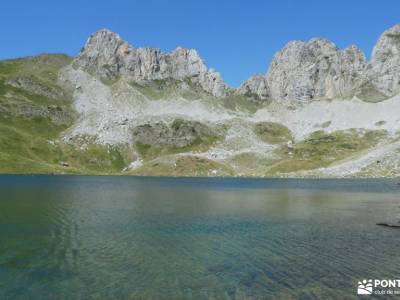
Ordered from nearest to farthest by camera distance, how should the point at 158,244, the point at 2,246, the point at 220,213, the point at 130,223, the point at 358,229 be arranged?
the point at 2,246 < the point at 158,244 < the point at 358,229 < the point at 130,223 < the point at 220,213

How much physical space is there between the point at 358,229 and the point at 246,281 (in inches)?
1335

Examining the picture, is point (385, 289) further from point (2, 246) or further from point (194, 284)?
point (2, 246)

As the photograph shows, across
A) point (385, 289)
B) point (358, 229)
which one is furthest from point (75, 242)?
point (358, 229)

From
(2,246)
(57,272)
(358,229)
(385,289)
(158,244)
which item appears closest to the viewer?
(385,289)

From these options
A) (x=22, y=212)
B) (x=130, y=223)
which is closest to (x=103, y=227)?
(x=130, y=223)

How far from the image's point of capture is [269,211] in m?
85.8

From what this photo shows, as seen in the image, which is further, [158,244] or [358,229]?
[358,229]

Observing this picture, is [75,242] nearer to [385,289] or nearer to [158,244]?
[158,244]

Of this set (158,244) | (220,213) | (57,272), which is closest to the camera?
(57,272)

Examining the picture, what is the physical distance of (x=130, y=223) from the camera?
66.6 meters

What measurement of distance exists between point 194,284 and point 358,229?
3718 cm

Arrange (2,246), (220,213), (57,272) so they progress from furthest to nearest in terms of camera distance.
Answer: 1. (220,213)
2. (2,246)
3. (57,272)

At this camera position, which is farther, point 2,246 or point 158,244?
point 158,244

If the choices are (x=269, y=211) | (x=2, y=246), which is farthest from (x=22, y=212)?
(x=269, y=211)
